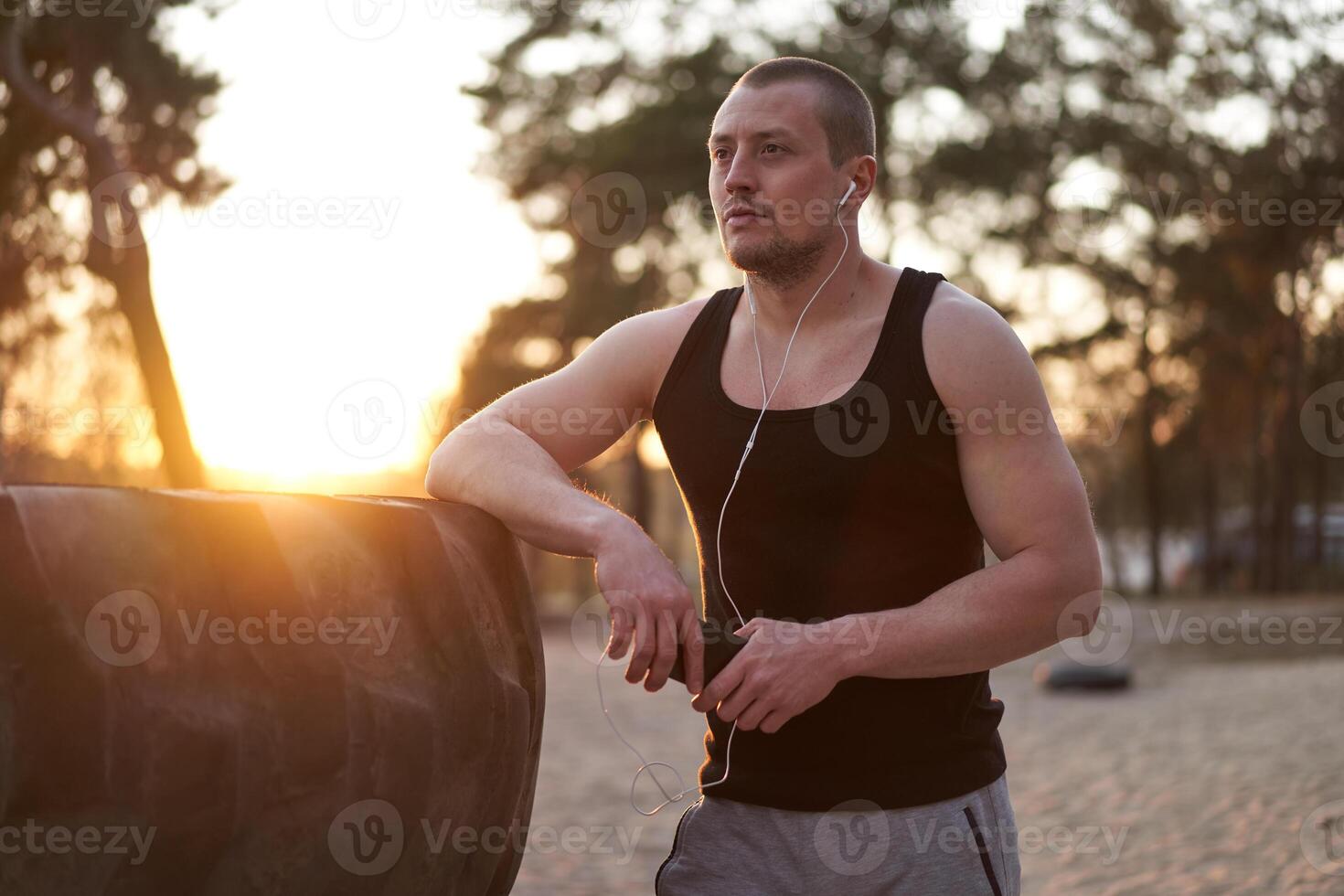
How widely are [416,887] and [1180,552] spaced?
5829cm

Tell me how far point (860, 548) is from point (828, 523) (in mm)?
67

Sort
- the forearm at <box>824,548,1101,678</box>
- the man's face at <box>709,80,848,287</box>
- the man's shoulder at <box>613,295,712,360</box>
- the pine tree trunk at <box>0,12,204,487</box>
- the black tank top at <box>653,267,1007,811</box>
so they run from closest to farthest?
the forearm at <box>824,548,1101,678</box> → the black tank top at <box>653,267,1007,811</box> → the man's face at <box>709,80,848,287</box> → the man's shoulder at <box>613,295,712,360</box> → the pine tree trunk at <box>0,12,204,487</box>

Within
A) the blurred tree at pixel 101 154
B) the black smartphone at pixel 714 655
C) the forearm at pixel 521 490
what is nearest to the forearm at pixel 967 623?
the black smartphone at pixel 714 655

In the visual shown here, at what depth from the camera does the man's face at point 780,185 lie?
7.72 feet

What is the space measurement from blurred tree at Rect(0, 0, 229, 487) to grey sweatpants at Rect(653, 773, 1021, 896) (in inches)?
383

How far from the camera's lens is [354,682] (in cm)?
167

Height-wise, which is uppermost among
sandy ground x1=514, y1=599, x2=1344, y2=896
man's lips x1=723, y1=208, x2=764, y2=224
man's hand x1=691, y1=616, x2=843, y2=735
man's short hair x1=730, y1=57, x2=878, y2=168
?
man's short hair x1=730, y1=57, x2=878, y2=168

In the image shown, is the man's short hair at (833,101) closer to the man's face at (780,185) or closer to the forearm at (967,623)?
the man's face at (780,185)

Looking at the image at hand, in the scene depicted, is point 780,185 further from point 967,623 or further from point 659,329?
point 967,623

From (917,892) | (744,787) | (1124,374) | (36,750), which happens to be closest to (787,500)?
(744,787)

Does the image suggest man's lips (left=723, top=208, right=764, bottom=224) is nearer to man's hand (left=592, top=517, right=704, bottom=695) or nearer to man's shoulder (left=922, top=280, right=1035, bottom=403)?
man's shoulder (left=922, top=280, right=1035, bottom=403)

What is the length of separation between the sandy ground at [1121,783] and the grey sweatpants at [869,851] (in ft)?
11.0

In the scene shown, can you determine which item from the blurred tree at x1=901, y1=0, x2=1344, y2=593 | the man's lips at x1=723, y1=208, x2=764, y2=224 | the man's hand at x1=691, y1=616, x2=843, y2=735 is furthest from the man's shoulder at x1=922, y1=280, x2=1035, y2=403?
the blurred tree at x1=901, y1=0, x2=1344, y2=593

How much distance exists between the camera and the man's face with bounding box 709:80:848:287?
235 centimetres
